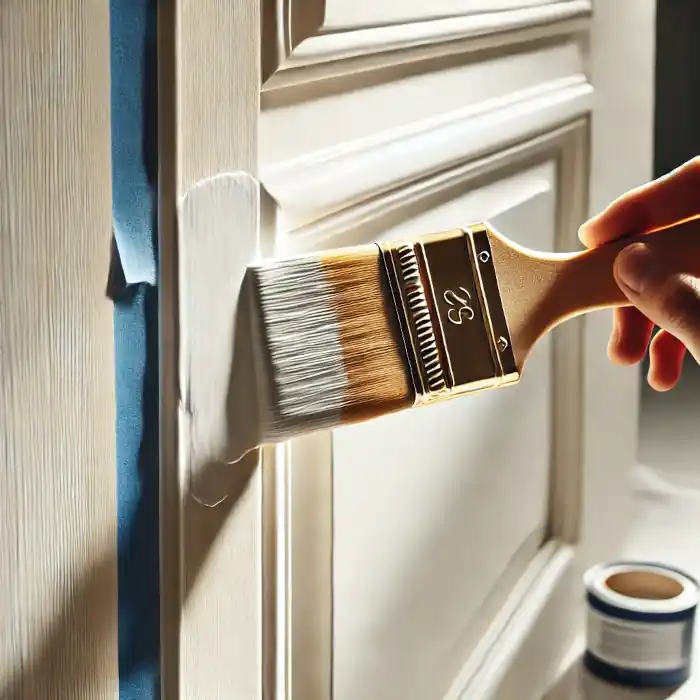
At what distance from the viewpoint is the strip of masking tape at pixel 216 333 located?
38 centimetres

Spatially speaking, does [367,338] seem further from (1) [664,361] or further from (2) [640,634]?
(2) [640,634]

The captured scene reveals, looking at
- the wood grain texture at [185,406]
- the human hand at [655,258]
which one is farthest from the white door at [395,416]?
the human hand at [655,258]

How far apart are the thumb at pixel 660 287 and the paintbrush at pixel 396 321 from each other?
0.04 feet

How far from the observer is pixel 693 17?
3.82ft

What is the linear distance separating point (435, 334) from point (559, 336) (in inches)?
17.9

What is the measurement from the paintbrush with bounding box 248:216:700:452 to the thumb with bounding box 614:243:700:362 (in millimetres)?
12

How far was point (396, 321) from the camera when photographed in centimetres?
42

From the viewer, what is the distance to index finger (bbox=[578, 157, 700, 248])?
516 millimetres

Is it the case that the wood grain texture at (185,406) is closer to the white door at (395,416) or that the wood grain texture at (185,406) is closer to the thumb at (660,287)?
the white door at (395,416)

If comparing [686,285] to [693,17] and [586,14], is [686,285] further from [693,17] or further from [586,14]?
[693,17]

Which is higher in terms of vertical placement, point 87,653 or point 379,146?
point 379,146

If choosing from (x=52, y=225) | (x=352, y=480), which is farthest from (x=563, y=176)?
(x=52, y=225)

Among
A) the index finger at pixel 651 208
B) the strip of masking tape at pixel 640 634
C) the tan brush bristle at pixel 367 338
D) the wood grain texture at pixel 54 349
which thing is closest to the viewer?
the wood grain texture at pixel 54 349

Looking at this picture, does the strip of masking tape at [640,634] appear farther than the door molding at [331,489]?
Yes
